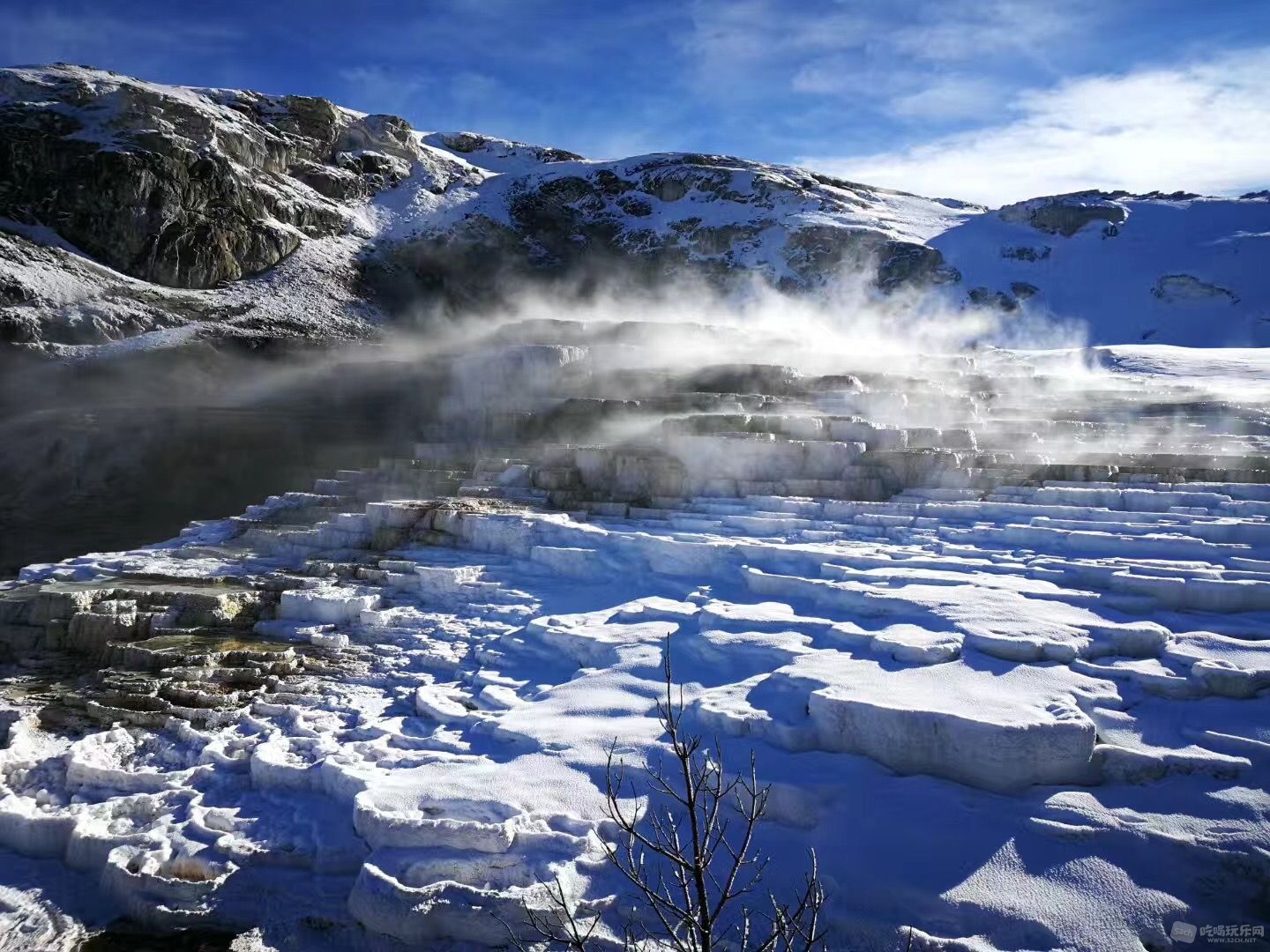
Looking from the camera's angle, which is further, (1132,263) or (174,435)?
(1132,263)

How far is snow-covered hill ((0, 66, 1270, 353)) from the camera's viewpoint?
2380 cm

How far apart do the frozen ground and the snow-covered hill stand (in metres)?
17.9

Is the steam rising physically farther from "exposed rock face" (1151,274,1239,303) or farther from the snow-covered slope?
"exposed rock face" (1151,274,1239,303)

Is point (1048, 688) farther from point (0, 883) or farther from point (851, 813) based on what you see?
point (0, 883)

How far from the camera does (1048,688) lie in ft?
13.1

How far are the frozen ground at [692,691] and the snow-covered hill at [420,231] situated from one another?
17945 mm

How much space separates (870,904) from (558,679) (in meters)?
2.58

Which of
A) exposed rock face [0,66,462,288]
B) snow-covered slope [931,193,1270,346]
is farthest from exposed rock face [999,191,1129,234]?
exposed rock face [0,66,462,288]

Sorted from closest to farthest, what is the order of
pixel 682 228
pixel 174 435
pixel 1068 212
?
1. pixel 174 435
2. pixel 1068 212
3. pixel 682 228

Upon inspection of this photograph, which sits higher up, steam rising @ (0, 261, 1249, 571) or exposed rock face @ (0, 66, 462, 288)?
exposed rock face @ (0, 66, 462, 288)

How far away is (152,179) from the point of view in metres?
24.6

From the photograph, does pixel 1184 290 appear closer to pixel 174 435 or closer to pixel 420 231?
pixel 420 231

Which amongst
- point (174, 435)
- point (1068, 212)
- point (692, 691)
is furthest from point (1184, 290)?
point (174, 435)

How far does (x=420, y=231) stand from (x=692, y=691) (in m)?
30.8
